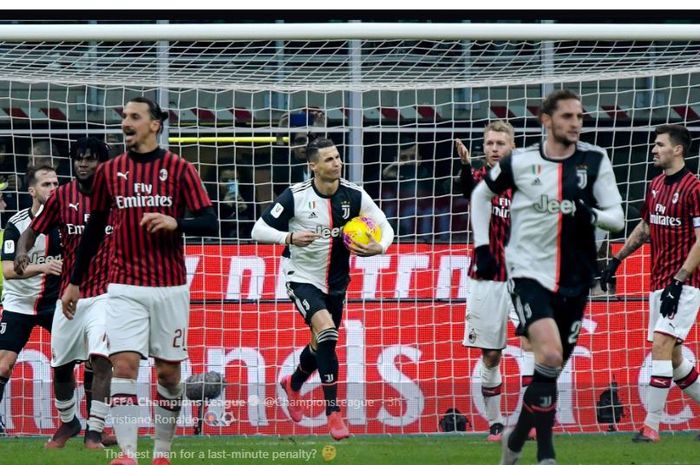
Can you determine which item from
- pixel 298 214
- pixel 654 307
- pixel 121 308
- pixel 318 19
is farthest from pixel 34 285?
pixel 318 19

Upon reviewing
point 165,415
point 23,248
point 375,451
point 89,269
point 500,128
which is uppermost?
point 500,128

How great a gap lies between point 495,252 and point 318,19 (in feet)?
20.0

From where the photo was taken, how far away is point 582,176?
6.55 metres

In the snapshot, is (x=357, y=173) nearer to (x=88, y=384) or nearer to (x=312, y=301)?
(x=312, y=301)

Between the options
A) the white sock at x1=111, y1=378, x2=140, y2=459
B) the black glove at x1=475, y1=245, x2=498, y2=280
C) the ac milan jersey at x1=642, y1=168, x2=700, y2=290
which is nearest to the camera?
the black glove at x1=475, y1=245, x2=498, y2=280

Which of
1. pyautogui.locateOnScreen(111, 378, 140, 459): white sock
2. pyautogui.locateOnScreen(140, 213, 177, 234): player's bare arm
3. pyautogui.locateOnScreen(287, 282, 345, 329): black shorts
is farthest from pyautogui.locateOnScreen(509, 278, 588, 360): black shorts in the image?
pyautogui.locateOnScreen(287, 282, 345, 329): black shorts

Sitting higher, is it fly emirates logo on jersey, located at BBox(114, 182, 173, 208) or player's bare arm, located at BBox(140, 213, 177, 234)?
fly emirates logo on jersey, located at BBox(114, 182, 173, 208)

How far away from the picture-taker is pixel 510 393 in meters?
10.6

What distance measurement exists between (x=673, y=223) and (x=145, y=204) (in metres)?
3.85

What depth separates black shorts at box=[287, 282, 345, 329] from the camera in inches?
353

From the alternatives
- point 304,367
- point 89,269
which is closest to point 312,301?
point 304,367

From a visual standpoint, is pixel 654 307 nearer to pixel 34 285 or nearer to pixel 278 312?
pixel 278 312

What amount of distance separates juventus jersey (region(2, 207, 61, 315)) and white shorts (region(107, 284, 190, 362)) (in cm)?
246

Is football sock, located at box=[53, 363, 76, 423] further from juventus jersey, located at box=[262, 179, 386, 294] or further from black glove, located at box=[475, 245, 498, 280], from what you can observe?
black glove, located at box=[475, 245, 498, 280]
